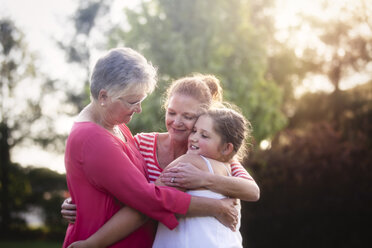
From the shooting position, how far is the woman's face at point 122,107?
2748mm

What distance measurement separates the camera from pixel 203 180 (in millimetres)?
2850

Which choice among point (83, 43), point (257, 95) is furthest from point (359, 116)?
point (83, 43)

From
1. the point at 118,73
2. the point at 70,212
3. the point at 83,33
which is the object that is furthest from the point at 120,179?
the point at 83,33

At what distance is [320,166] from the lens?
1189cm

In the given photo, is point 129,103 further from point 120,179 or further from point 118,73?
point 120,179

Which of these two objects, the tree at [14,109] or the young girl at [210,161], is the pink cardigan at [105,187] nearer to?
the young girl at [210,161]

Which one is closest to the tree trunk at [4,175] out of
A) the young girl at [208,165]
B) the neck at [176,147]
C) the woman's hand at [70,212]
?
the neck at [176,147]

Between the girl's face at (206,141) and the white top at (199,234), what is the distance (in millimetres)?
337

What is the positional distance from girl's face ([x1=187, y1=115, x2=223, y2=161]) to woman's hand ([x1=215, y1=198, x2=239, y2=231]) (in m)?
0.37

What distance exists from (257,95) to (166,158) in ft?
40.2

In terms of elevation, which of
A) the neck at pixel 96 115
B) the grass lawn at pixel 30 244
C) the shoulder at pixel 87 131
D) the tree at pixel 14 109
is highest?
the tree at pixel 14 109

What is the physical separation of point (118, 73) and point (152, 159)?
0.89 metres

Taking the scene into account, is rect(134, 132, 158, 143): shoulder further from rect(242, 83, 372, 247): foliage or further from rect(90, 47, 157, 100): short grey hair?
rect(242, 83, 372, 247): foliage

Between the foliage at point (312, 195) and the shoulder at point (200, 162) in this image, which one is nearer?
the shoulder at point (200, 162)
